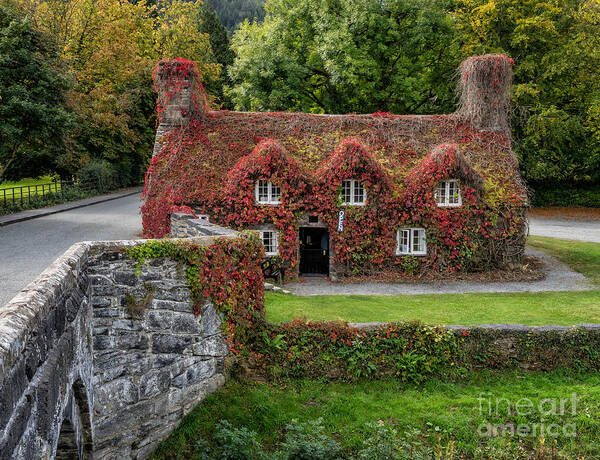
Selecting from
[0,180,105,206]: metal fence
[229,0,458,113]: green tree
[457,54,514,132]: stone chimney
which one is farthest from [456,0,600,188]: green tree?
[0,180,105,206]: metal fence

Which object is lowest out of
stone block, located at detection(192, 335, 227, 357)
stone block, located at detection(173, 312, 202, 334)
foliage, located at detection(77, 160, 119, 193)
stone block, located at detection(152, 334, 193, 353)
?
stone block, located at detection(192, 335, 227, 357)

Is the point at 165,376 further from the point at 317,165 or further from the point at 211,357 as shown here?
the point at 317,165

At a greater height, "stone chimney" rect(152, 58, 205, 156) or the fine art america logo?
"stone chimney" rect(152, 58, 205, 156)

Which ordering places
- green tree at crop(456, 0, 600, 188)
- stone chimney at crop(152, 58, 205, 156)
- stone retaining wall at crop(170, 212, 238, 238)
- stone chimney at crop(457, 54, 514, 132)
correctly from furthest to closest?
1. green tree at crop(456, 0, 600, 188)
2. stone chimney at crop(457, 54, 514, 132)
3. stone chimney at crop(152, 58, 205, 156)
4. stone retaining wall at crop(170, 212, 238, 238)

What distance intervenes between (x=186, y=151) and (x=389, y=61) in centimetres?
1773

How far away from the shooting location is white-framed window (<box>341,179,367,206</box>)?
18562 mm

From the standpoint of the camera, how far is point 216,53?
59.1 meters

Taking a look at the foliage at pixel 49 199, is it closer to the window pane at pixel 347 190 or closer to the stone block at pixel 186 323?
the window pane at pixel 347 190

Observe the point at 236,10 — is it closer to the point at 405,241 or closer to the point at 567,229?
the point at 567,229

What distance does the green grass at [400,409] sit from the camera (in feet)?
28.0

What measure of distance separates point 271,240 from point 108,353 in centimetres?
1173

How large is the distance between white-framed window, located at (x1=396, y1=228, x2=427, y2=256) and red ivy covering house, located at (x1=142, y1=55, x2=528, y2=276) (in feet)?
0.13

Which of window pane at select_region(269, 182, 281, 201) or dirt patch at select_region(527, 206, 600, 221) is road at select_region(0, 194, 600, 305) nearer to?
dirt patch at select_region(527, 206, 600, 221)

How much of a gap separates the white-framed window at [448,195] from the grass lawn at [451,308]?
4170 millimetres
